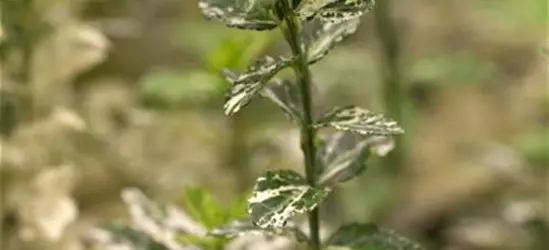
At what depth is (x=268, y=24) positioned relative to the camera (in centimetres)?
89

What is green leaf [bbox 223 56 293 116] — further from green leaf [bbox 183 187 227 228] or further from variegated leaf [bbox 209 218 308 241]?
green leaf [bbox 183 187 227 228]

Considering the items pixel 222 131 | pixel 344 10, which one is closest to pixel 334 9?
pixel 344 10

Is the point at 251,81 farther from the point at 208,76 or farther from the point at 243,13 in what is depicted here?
the point at 208,76

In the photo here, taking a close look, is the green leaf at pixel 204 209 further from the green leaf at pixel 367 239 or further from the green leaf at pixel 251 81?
the green leaf at pixel 251 81

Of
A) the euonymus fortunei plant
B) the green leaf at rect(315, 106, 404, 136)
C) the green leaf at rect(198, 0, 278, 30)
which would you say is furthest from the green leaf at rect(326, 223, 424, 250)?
the green leaf at rect(198, 0, 278, 30)

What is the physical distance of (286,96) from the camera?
99 cm

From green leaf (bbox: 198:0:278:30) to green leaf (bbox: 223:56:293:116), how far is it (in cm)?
3

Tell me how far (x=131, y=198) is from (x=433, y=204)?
1002mm

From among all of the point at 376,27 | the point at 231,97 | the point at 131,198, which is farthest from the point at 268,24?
the point at 376,27

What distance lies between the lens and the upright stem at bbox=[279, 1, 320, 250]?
875mm

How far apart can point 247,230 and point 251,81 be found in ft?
0.47

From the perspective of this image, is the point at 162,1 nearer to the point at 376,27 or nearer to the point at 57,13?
the point at 376,27

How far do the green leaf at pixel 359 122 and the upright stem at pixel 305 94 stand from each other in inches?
0.5

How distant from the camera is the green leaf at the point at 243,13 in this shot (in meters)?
0.89
